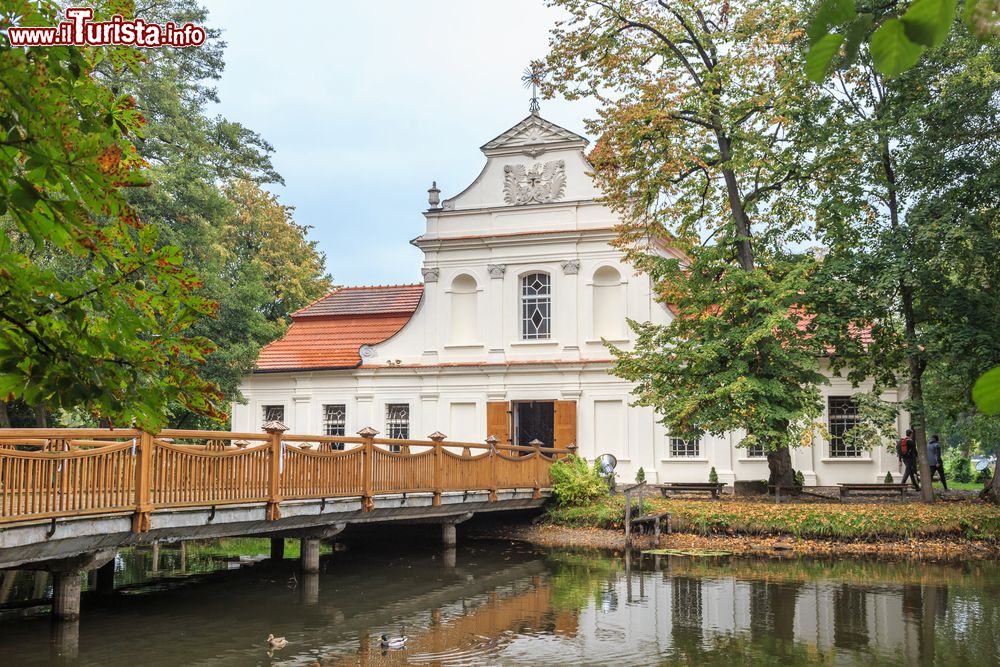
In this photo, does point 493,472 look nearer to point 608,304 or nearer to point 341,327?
point 608,304

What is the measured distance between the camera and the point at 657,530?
21.5m

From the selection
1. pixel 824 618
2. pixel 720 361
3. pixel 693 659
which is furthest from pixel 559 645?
pixel 720 361

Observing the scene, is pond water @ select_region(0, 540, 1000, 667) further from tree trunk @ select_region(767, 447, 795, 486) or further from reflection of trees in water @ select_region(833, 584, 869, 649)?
tree trunk @ select_region(767, 447, 795, 486)

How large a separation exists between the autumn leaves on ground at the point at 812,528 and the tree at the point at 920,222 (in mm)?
2252

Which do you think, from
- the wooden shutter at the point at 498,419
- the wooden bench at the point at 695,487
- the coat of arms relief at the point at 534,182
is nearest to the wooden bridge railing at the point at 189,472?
the wooden bench at the point at 695,487

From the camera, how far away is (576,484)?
24141 millimetres

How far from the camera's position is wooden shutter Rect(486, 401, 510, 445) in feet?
98.4

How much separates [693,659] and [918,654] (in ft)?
8.86

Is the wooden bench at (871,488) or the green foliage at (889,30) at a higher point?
the green foliage at (889,30)

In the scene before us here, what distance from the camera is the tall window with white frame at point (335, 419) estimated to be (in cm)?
3231

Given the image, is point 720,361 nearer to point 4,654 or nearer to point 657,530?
point 657,530

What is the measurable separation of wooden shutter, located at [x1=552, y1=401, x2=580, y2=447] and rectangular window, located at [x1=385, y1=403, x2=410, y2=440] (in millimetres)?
5171

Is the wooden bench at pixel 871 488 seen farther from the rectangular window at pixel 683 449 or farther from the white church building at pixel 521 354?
the rectangular window at pixel 683 449

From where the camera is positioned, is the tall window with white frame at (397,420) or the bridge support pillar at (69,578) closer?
the bridge support pillar at (69,578)
